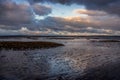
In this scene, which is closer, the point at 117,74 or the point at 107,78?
the point at 107,78

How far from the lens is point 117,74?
2103cm

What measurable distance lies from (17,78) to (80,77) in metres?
5.97

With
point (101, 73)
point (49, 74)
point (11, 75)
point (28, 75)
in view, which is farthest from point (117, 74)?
point (11, 75)

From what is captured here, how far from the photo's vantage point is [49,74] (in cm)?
2103

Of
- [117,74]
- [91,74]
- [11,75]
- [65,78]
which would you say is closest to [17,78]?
[11,75]

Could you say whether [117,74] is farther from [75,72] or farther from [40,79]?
[40,79]

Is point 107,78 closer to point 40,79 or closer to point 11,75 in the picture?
point 40,79

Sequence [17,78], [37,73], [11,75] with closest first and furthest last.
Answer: [17,78] → [11,75] → [37,73]

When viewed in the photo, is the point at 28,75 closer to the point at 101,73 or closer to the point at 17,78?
the point at 17,78

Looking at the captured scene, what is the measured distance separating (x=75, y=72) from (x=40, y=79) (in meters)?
4.73

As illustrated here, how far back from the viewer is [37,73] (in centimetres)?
2136

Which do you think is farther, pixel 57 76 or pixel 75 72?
pixel 75 72

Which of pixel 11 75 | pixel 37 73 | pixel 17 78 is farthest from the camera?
pixel 37 73

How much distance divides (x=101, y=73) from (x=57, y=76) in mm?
4932
